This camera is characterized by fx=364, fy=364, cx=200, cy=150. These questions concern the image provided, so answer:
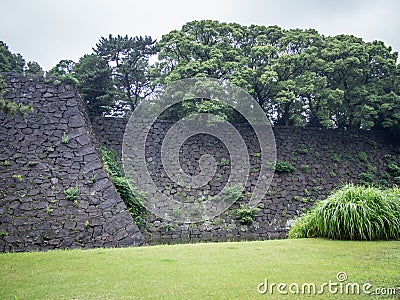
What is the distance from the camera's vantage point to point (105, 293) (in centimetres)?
278

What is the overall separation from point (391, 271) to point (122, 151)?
998cm

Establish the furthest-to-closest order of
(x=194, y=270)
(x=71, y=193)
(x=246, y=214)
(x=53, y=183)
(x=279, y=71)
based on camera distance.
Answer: (x=279, y=71), (x=246, y=214), (x=53, y=183), (x=71, y=193), (x=194, y=270)

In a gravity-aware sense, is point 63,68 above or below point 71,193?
above

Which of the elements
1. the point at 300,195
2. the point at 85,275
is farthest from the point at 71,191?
the point at 300,195

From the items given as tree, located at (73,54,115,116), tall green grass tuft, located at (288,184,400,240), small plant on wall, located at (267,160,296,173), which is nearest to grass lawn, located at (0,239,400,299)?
tall green grass tuft, located at (288,184,400,240)

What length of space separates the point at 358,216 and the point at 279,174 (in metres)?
7.60

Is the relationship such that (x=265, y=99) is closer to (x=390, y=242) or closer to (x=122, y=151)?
(x=122, y=151)

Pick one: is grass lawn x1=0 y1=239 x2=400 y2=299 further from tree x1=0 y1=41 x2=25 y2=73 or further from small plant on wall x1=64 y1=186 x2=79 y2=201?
tree x1=0 y1=41 x2=25 y2=73

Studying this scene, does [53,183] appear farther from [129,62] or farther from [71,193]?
[129,62]

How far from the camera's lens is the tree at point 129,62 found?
16.1 m

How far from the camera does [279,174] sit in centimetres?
1291

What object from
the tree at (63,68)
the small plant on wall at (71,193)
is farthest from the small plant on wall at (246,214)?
the tree at (63,68)

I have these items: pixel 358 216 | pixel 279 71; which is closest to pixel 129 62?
pixel 279 71

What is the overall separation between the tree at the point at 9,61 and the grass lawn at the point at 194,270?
11.1 meters
